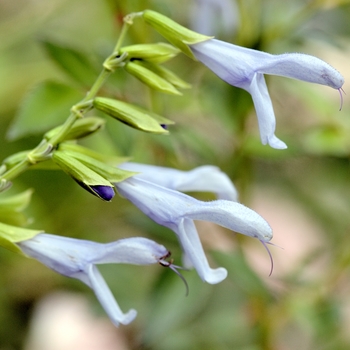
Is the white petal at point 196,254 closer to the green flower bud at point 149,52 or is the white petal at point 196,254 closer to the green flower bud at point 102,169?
the green flower bud at point 102,169

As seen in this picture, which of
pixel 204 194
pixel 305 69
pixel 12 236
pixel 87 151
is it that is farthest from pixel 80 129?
pixel 204 194

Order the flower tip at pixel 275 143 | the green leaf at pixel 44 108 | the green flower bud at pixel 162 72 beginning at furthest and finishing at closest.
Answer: the green leaf at pixel 44 108 → the green flower bud at pixel 162 72 → the flower tip at pixel 275 143

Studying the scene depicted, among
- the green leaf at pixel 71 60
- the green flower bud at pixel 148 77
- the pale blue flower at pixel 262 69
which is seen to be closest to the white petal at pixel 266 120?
the pale blue flower at pixel 262 69

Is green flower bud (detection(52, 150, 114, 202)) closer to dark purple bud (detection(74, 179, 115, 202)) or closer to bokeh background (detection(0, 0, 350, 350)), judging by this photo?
dark purple bud (detection(74, 179, 115, 202))

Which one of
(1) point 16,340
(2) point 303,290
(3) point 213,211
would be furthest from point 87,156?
(1) point 16,340

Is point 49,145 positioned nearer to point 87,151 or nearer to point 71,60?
point 87,151

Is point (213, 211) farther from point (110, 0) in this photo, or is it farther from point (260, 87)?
point (110, 0)

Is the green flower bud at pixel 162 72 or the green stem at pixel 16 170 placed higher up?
the green flower bud at pixel 162 72
